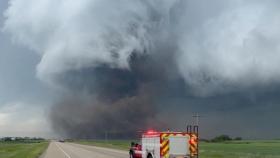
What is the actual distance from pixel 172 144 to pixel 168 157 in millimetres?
725

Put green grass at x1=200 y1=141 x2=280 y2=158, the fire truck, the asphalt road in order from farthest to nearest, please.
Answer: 1. green grass at x1=200 y1=141 x2=280 y2=158
2. the asphalt road
3. the fire truck

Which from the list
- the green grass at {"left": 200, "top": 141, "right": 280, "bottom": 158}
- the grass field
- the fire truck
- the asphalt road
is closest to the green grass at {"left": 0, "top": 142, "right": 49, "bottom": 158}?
the asphalt road

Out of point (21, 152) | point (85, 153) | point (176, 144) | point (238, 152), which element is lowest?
point (21, 152)

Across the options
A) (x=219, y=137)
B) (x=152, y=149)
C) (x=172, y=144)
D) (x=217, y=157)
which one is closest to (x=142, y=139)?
(x=152, y=149)

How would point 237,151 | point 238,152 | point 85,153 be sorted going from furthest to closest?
point 237,151, point 238,152, point 85,153

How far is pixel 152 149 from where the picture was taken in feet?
83.8

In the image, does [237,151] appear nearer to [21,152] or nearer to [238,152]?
[238,152]

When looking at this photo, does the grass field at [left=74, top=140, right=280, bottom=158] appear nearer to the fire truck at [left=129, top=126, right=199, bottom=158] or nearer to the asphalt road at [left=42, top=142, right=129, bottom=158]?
the asphalt road at [left=42, top=142, right=129, bottom=158]

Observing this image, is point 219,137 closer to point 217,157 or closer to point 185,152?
point 217,157

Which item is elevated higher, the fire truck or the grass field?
the fire truck

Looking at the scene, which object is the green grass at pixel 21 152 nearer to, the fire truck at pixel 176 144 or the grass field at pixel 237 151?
the grass field at pixel 237 151

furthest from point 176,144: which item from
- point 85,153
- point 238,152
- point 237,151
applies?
point 237,151

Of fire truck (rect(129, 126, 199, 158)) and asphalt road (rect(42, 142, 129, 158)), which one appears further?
asphalt road (rect(42, 142, 129, 158))

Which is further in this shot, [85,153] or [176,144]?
[85,153]
